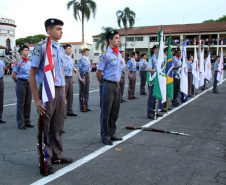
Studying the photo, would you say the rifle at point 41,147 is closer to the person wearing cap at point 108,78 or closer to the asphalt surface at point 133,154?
the asphalt surface at point 133,154

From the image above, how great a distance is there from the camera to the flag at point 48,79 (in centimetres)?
353

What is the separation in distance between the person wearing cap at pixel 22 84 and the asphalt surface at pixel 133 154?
0.33 m

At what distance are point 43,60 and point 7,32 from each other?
55525mm

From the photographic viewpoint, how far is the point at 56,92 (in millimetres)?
3865

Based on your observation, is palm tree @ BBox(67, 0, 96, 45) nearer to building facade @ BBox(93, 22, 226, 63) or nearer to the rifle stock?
building facade @ BBox(93, 22, 226, 63)

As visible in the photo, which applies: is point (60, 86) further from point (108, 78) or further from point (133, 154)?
point (133, 154)

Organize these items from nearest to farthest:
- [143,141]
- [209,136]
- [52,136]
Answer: [52,136] < [143,141] < [209,136]

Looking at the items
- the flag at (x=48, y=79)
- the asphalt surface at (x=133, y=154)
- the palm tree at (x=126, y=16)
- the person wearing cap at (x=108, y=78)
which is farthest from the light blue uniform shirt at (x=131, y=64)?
the palm tree at (x=126, y=16)

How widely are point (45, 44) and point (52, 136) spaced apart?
1432 millimetres

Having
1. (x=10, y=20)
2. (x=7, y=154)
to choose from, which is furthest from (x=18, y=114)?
(x=10, y=20)

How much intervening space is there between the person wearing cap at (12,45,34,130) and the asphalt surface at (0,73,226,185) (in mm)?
326

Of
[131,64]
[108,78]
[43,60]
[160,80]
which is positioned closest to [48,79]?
[43,60]

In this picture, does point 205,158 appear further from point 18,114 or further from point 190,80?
point 190,80

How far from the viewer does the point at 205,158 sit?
4457 mm
